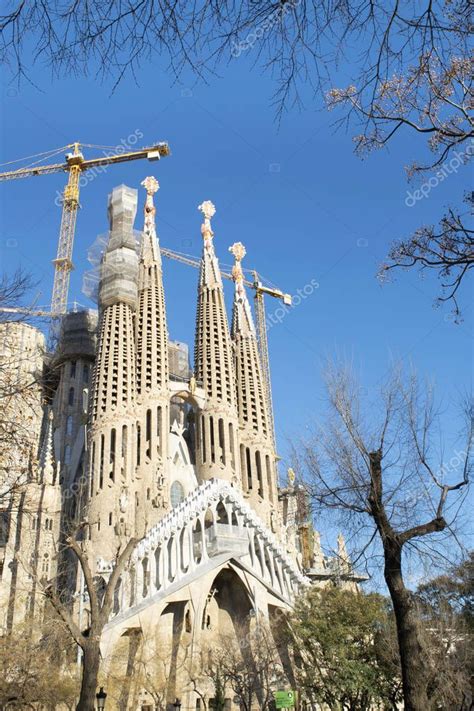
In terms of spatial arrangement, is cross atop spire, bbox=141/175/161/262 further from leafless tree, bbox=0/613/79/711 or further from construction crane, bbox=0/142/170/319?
leafless tree, bbox=0/613/79/711

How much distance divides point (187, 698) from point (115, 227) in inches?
1200

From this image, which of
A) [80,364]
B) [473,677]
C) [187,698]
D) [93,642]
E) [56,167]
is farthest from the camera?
[56,167]

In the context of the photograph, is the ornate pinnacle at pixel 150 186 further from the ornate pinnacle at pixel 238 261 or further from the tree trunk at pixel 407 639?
the tree trunk at pixel 407 639

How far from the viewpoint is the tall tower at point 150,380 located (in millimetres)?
38188

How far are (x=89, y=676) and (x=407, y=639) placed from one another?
6.52 m

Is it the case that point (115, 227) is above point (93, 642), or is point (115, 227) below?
above

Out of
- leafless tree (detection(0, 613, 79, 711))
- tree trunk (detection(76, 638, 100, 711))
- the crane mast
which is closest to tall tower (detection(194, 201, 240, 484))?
the crane mast

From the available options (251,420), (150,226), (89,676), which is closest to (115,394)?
(251,420)

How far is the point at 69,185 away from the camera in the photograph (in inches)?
2496

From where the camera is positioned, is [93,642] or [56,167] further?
[56,167]

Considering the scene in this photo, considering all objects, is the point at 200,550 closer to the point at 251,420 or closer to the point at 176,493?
the point at 176,493

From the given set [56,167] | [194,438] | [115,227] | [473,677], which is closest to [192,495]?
[194,438]

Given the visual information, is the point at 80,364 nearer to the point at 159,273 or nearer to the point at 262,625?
the point at 159,273

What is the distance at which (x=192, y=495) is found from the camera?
113 ft
